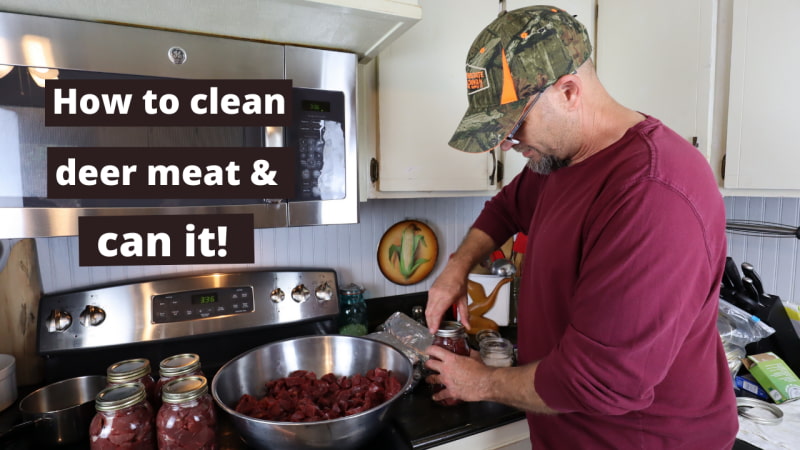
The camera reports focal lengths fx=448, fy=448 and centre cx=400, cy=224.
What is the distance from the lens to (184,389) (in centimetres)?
83

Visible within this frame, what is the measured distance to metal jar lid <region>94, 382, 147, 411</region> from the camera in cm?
78

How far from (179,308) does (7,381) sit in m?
0.39

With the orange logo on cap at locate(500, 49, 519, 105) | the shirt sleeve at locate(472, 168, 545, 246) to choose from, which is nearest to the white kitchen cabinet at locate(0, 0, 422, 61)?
the orange logo on cap at locate(500, 49, 519, 105)

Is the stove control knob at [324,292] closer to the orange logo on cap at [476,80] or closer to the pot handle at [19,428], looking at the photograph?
the pot handle at [19,428]

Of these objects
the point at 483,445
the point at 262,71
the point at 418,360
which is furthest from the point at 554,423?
the point at 262,71

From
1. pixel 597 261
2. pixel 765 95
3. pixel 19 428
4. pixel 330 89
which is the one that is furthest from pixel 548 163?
pixel 19 428

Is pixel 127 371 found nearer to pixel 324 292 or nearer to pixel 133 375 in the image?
pixel 133 375

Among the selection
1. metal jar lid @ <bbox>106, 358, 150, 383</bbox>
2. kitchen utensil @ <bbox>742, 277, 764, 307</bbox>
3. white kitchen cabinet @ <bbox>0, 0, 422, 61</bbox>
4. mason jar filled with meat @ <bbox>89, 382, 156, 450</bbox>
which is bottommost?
mason jar filled with meat @ <bbox>89, 382, 156, 450</bbox>

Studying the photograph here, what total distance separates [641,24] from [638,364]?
45.8 inches

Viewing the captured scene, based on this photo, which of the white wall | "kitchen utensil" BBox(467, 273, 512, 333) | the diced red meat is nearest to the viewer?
the diced red meat

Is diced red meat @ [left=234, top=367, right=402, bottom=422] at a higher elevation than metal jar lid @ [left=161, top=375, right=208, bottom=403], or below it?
below

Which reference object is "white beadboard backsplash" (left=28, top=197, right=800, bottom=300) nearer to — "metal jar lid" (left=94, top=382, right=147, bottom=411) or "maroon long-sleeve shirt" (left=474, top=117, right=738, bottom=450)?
"metal jar lid" (left=94, top=382, right=147, bottom=411)

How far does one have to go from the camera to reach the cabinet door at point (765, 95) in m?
1.15

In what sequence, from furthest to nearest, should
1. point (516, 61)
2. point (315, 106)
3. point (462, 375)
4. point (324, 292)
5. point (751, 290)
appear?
point (324, 292)
point (751, 290)
point (315, 106)
point (462, 375)
point (516, 61)
